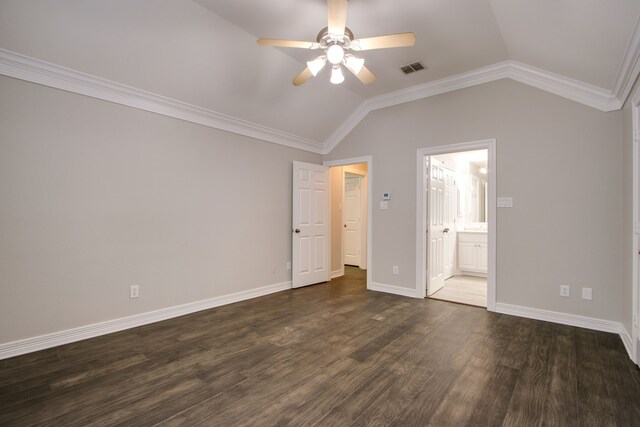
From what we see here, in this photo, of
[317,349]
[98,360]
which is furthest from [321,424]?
[98,360]

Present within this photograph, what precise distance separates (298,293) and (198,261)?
162 cm

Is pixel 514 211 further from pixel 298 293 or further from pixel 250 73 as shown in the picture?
pixel 250 73

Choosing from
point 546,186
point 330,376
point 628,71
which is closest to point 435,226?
point 546,186

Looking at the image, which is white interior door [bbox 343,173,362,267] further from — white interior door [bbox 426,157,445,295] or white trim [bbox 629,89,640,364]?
white trim [bbox 629,89,640,364]

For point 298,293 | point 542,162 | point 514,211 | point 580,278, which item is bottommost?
point 298,293

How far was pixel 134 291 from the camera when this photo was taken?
10.8 feet

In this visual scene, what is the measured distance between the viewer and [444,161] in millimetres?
5156

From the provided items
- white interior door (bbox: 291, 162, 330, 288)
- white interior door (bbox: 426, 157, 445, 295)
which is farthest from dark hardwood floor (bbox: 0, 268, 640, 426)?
white interior door (bbox: 291, 162, 330, 288)

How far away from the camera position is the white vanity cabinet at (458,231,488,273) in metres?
5.84

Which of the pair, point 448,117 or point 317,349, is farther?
point 448,117

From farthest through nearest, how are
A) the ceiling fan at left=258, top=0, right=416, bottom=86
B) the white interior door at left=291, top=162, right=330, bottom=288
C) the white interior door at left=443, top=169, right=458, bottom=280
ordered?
the white interior door at left=443, top=169, right=458, bottom=280 < the white interior door at left=291, top=162, right=330, bottom=288 < the ceiling fan at left=258, top=0, right=416, bottom=86

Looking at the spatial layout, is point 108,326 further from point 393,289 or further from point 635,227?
point 635,227

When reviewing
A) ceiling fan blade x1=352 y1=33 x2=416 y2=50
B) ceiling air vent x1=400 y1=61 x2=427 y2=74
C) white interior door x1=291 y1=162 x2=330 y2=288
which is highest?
ceiling air vent x1=400 y1=61 x2=427 y2=74

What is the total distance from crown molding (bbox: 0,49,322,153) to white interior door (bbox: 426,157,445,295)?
8.50 feet
